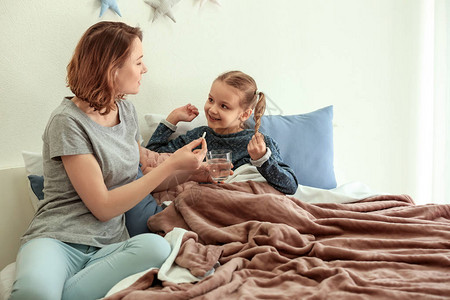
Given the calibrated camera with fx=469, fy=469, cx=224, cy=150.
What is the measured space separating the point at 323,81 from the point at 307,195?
1.08 m

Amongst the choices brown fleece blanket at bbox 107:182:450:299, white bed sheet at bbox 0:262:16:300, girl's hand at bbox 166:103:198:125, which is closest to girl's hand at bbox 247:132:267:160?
brown fleece blanket at bbox 107:182:450:299

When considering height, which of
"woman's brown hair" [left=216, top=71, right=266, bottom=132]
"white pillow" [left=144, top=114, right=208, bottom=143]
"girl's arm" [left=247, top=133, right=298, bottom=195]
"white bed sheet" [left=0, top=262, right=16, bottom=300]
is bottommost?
"white bed sheet" [left=0, top=262, right=16, bottom=300]

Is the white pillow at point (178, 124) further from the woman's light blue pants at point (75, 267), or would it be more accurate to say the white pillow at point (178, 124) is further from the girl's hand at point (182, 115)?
the woman's light blue pants at point (75, 267)

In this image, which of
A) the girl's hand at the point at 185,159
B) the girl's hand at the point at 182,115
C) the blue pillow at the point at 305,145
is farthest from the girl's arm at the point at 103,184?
the blue pillow at the point at 305,145

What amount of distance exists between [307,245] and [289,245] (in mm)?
54

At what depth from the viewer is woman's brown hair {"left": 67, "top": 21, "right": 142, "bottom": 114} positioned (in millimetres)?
1479

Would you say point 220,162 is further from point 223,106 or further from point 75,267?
point 75,267

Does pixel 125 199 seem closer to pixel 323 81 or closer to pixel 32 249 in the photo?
pixel 32 249

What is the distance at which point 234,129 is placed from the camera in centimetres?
201

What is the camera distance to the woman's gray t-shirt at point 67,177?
1.43m

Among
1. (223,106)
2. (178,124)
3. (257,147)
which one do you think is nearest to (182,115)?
(178,124)

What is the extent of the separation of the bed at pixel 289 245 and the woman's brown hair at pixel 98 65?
16.4 inches

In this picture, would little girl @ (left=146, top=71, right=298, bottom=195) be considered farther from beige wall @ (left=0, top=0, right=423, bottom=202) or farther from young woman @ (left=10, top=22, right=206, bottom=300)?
young woman @ (left=10, top=22, right=206, bottom=300)

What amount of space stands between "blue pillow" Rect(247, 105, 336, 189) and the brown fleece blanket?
0.35 metres
